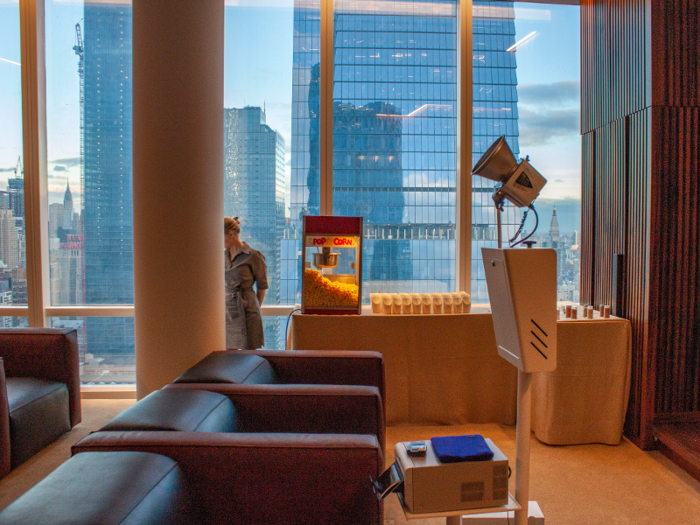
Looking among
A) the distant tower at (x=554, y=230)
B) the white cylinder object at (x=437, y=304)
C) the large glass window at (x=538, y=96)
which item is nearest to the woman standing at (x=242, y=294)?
the white cylinder object at (x=437, y=304)

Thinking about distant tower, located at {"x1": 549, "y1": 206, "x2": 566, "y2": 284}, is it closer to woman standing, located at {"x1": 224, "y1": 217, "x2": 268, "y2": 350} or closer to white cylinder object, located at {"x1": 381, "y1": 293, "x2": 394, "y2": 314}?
white cylinder object, located at {"x1": 381, "y1": 293, "x2": 394, "y2": 314}

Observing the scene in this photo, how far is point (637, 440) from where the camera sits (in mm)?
3027

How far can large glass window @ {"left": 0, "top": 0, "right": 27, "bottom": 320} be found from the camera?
12.3 ft

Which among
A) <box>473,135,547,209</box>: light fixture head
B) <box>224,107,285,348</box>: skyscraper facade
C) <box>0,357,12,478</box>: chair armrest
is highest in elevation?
<box>224,107,285,348</box>: skyscraper facade

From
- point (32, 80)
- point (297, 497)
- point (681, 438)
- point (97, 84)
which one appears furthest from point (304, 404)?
point (32, 80)

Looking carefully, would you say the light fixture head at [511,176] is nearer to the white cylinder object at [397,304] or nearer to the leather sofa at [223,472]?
the leather sofa at [223,472]

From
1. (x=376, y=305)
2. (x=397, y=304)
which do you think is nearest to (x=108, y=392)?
(x=376, y=305)

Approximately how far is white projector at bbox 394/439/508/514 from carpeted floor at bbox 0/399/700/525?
1005 mm

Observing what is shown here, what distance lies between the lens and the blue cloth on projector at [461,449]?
4.43 feet

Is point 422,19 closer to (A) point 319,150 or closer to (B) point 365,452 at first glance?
(A) point 319,150

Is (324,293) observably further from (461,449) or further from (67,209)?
(67,209)

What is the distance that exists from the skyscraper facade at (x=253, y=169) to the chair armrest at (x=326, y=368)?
1.48 meters

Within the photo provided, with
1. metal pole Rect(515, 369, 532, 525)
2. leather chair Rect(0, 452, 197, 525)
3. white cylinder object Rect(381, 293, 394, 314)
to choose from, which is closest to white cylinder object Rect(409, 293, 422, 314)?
white cylinder object Rect(381, 293, 394, 314)

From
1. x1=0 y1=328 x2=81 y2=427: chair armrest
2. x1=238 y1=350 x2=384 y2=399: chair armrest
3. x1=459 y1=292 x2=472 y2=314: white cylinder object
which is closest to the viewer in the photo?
x1=238 y1=350 x2=384 y2=399: chair armrest
